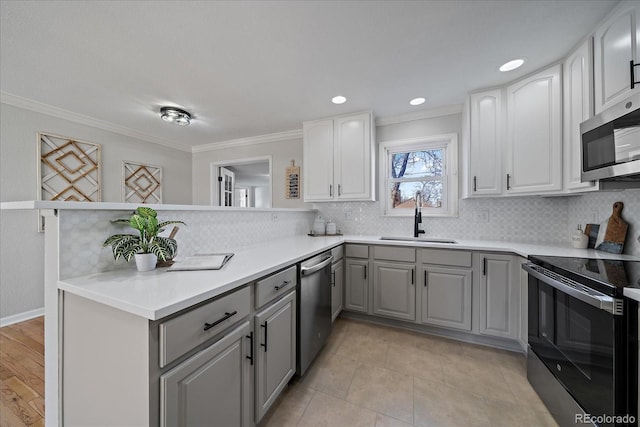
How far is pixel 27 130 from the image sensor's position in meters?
2.63

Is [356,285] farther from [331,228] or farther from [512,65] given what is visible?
[512,65]

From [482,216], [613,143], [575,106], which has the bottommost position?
[482,216]

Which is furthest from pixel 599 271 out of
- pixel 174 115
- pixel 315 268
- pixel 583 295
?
pixel 174 115

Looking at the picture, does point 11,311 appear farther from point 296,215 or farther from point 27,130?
point 296,215

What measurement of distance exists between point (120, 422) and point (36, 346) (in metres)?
2.22

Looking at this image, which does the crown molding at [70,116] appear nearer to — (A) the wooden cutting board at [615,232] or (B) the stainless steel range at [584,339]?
(B) the stainless steel range at [584,339]

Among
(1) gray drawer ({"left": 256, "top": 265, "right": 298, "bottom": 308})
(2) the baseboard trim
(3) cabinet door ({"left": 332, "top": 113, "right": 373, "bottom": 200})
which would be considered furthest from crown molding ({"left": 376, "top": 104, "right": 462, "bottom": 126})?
(2) the baseboard trim

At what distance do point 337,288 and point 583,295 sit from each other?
167 centimetres

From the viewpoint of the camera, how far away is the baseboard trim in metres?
2.41

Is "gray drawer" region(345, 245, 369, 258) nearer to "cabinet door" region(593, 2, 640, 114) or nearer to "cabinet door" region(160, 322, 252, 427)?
"cabinet door" region(160, 322, 252, 427)

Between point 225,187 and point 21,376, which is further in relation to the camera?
point 225,187

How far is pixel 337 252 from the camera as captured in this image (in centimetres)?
233

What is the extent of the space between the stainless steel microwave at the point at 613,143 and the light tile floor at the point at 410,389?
145 centimetres

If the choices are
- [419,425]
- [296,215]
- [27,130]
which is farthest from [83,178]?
[419,425]
